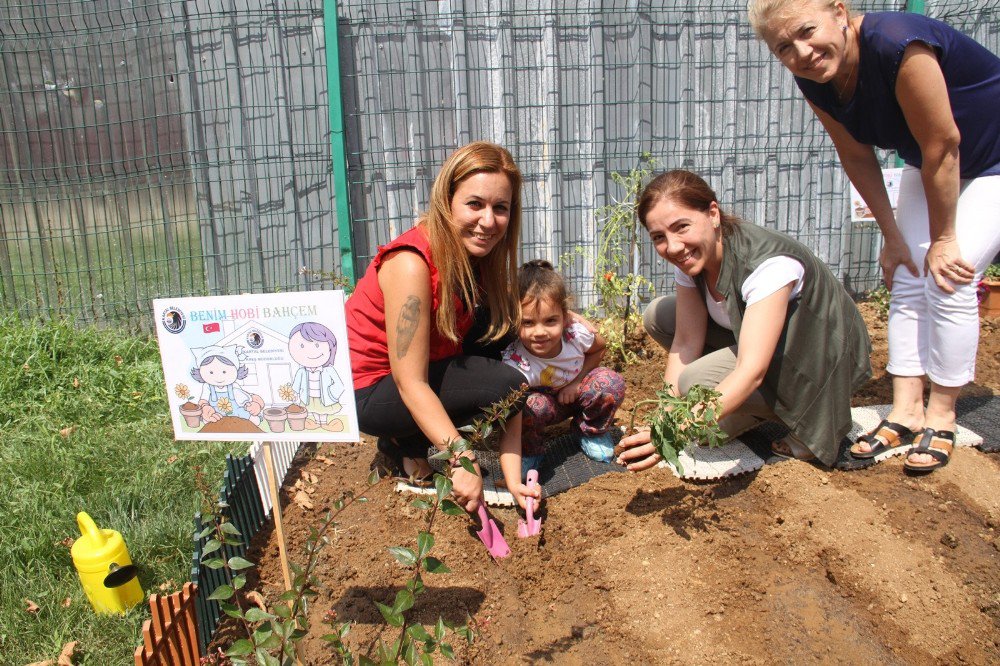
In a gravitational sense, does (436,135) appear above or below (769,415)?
above

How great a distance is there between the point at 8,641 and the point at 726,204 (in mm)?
5231

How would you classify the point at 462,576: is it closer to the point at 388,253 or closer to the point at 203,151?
the point at 388,253

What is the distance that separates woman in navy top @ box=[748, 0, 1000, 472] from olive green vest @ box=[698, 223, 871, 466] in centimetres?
26

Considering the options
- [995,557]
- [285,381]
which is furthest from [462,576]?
[995,557]

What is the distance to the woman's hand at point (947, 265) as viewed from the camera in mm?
2582

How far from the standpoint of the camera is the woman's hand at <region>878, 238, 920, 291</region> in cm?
284

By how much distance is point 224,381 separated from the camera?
2.01 m

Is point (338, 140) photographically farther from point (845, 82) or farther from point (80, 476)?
point (845, 82)

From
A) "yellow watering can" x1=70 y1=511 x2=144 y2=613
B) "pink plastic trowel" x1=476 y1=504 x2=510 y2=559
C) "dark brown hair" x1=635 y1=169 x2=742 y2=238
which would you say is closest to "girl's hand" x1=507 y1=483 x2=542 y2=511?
"pink plastic trowel" x1=476 y1=504 x2=510 y2=559

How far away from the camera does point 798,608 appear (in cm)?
212

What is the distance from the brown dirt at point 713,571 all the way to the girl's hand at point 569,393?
394mm

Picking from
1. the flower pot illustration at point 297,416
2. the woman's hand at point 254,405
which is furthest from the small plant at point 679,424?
the woman's hand at point 254,405

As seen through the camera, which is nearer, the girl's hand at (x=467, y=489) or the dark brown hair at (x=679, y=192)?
the girl's hand at (x=467, y=489)

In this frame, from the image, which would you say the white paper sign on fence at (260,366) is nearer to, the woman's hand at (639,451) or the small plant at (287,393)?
the small plant at (287,393)
